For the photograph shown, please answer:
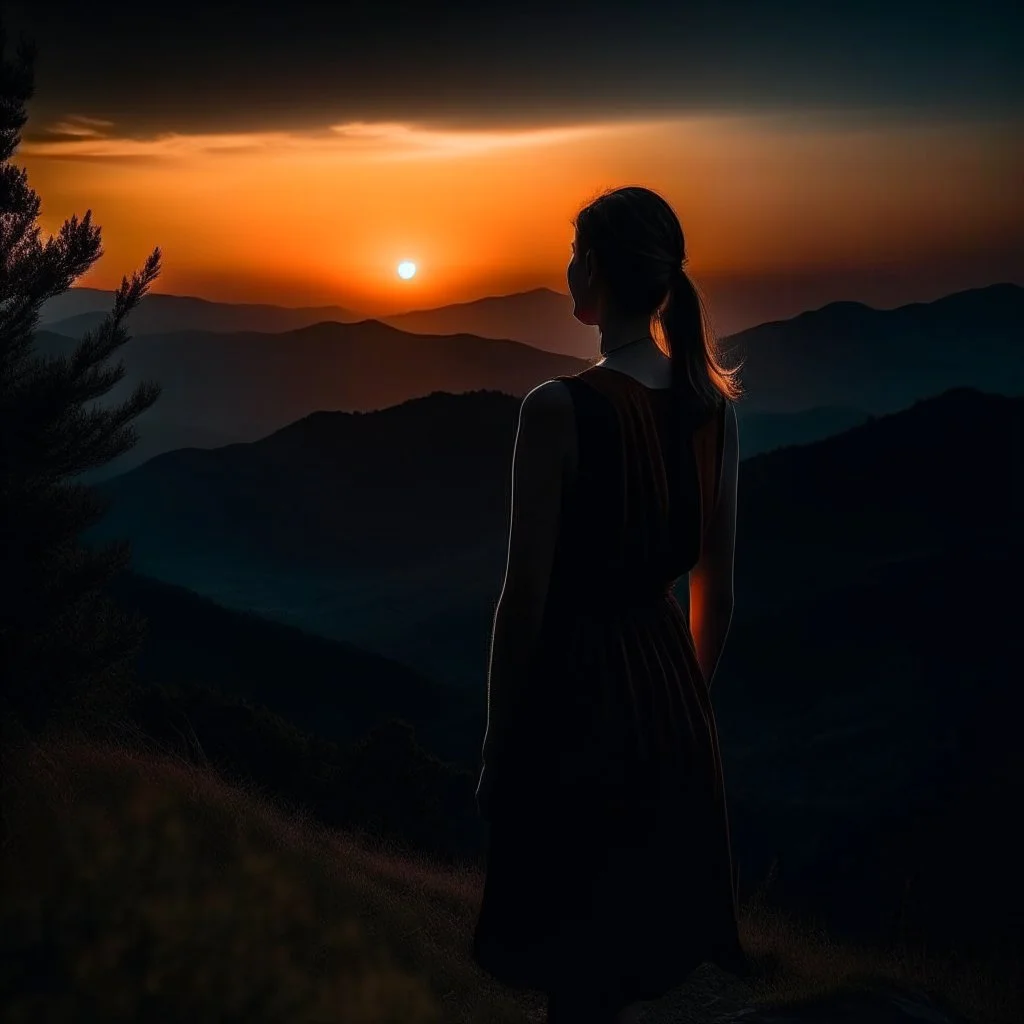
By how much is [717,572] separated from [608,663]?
0.49 meters

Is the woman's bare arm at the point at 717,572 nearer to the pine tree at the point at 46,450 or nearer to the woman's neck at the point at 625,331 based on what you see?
the woman's neck at the point at 625,331

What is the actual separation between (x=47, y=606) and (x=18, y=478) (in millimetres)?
795

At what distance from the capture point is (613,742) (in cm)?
246

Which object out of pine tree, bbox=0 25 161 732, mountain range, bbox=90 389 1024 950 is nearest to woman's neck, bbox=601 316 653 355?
pine tree, bbox=0 25 161 732

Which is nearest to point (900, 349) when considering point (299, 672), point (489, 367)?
point (489, 367)

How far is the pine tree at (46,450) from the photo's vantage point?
5.70m


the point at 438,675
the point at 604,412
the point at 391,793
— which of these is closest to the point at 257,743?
the point at 391,793

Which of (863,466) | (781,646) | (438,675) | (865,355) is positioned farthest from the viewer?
(865,355)

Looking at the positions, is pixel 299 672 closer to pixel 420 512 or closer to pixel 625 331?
pixel 625 331

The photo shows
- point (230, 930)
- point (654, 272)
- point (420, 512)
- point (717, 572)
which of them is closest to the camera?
point (654, 272)

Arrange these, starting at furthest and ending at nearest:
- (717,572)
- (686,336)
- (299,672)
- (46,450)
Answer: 1. (299,672)
2. (46,450)
3. (717,572)
4. (686,336)

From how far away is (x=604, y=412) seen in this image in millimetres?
2365

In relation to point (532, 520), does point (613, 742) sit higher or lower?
lower

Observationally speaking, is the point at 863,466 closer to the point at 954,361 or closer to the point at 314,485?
the point at 314,485
